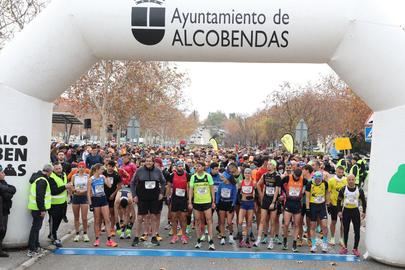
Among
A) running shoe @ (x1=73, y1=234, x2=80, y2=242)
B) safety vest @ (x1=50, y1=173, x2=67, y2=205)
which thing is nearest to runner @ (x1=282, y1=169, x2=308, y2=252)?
running shoe @ (x1=73, y1=234, x2=80, y2=242)

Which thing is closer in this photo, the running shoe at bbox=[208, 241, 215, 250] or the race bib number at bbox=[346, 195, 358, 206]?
the race bib number at bbox=[346, 195, 358, 206]

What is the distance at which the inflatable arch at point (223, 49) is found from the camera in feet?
27.6

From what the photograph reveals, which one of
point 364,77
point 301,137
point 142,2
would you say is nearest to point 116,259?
point 142,2

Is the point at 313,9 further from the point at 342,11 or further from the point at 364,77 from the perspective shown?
the point at 364,77

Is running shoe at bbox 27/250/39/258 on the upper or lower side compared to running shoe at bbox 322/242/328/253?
lower

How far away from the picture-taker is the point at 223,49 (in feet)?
28.7

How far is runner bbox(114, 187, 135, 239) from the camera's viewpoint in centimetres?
1073

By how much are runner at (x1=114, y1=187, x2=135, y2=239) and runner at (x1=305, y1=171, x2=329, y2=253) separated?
4.04m

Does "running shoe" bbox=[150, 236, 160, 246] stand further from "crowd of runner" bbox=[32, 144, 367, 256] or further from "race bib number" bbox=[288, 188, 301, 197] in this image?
"race bib number" bbox=[288, 188, 301, 197]

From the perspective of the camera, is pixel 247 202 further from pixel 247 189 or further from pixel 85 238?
pixel 85 238

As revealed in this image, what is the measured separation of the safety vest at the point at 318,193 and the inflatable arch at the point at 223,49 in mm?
1200

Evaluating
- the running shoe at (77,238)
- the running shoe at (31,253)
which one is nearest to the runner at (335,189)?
the running shoe at (77,238)

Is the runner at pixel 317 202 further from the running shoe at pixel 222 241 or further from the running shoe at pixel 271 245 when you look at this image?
the running shoe at pixel 222 241

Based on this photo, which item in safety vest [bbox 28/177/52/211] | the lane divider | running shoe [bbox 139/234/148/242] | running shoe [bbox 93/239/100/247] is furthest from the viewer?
running shoe [bbox 139/234/148/242]
